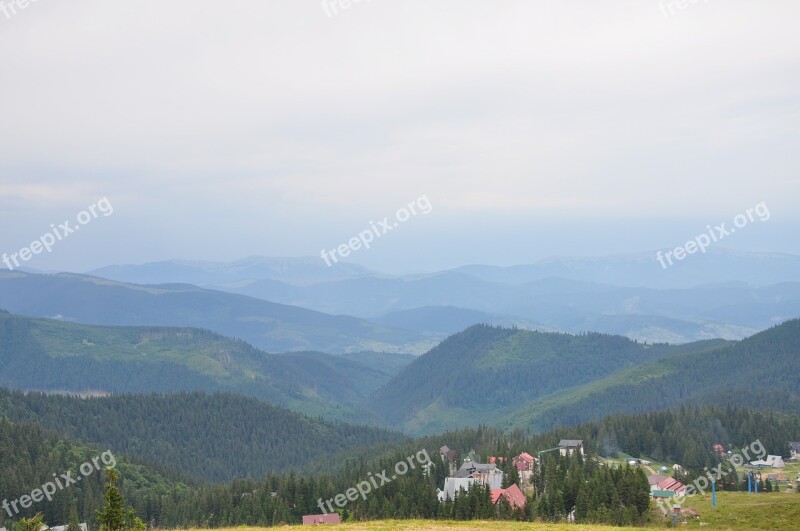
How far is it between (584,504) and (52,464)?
108350mm

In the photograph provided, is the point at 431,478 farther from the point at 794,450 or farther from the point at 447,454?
the point at 794,450

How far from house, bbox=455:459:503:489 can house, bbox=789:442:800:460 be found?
6401 centimetres

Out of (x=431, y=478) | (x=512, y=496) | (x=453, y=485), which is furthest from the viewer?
(x=431, y=478)

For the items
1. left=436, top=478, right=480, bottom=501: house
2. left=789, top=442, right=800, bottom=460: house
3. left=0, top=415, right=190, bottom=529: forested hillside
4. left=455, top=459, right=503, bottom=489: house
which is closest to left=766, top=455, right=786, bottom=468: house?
left=789, top=442, right=800, bottom=460: house

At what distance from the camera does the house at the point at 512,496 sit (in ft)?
301

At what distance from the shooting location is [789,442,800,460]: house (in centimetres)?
13975

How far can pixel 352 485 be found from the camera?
11850cm

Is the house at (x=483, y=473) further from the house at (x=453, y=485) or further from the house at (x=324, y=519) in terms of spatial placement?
the house at (x=324, y=519)

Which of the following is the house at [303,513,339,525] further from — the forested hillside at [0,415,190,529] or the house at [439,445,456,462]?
the forested hillside at [0,415,190,529]

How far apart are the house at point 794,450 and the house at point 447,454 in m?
64.6

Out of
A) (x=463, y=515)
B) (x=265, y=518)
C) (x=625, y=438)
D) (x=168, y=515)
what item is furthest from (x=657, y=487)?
(x=168, y=515)

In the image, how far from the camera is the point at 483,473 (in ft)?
370

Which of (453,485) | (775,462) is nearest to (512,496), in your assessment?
(453,485)

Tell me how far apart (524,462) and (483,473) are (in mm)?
9198
